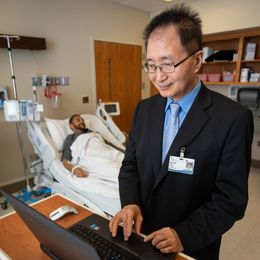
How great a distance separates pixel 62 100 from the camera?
129 inches

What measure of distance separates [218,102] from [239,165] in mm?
242

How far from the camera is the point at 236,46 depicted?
3684 mm

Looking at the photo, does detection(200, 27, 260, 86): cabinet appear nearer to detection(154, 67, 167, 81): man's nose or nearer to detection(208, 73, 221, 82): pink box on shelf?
detection(208, 73, 221, 82): pink box on shelf

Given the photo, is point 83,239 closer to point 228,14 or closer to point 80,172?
point 80,172

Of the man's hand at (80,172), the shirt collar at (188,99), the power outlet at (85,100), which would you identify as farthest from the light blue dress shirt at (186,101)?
the power outlet at (85,100)

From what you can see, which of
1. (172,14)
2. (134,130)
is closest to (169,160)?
(134,130)

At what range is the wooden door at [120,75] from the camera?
3676 millimetres

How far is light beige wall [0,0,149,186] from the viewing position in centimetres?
275

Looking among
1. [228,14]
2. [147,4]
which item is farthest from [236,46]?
[147,4]

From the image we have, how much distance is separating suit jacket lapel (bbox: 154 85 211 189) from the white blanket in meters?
1.14

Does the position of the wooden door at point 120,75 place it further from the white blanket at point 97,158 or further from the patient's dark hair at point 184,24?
the patient's dark hair at point 184,24

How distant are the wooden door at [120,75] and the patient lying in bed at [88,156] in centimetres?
116

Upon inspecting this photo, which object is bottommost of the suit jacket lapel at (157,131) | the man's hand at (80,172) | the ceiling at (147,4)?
the man's hand at (80,172)

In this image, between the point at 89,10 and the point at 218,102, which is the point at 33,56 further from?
the point at 218,102
